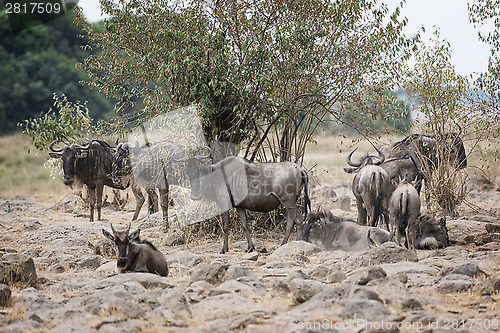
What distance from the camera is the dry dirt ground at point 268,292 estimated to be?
6.38m

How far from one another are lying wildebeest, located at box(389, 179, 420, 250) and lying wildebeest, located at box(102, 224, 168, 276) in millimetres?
3776

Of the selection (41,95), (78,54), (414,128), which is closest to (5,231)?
(414,128)

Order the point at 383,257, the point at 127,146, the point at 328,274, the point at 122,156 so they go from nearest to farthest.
→ the point at 328,274
the point at 383,257
the point at 127,146
the point at 122,156

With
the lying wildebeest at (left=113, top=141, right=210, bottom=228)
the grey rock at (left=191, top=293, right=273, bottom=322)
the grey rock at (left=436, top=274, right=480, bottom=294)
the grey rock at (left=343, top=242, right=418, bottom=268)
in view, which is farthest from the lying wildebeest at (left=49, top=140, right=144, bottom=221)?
the grey rock at (left=436, top=274, right=480, bottom=294)

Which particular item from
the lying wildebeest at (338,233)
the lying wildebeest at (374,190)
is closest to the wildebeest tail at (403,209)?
the lying wildebeest at (338,233)

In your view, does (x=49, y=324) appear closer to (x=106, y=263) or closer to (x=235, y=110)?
(x=106, y=263)

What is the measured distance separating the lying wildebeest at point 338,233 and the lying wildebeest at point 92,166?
5700 millimetres

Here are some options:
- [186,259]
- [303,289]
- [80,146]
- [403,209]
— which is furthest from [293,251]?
[80,146]

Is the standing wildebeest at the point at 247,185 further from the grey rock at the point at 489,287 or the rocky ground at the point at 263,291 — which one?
the grey rock at the point at 489,287

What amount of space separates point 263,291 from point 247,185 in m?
3.55

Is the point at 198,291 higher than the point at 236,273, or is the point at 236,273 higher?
the point at 236,273

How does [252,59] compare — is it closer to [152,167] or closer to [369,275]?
[152,167]

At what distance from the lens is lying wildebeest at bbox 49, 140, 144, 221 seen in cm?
1492

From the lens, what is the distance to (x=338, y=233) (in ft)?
35.5
